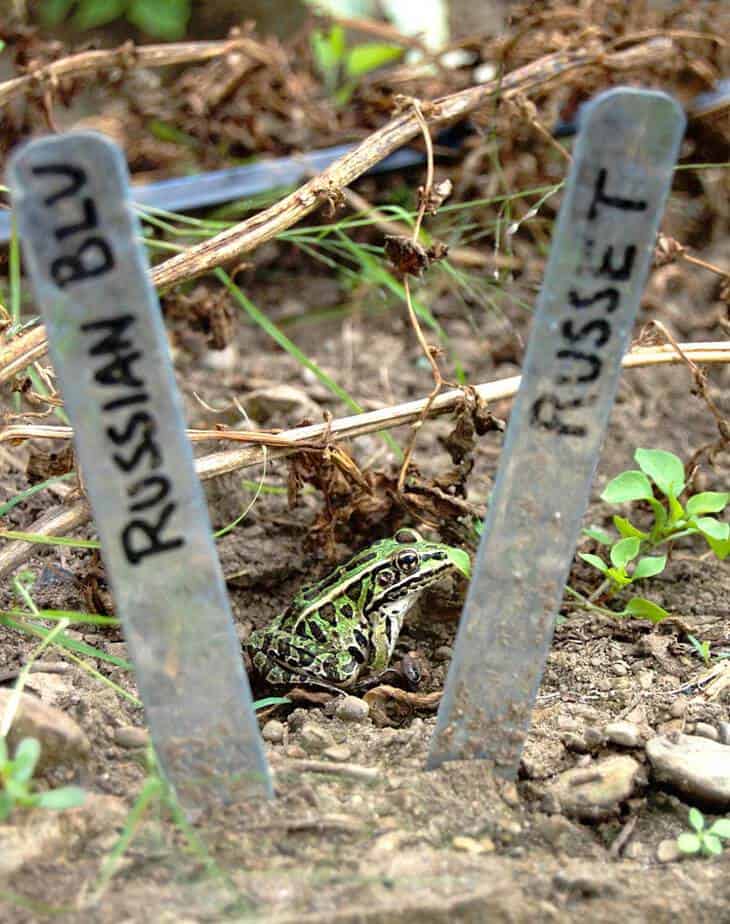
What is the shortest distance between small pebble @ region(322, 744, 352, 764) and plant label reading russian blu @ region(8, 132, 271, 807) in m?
0.28

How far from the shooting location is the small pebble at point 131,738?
7.72 ft

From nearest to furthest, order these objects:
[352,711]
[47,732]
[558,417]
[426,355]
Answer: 1. [558,417]
2. [47,732]
3. [352,711]
4. [426,355]

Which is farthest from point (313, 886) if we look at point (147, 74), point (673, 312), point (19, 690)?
point (147, 74)

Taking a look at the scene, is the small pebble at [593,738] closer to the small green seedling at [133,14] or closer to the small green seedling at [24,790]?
the small green seedling at [24,790]

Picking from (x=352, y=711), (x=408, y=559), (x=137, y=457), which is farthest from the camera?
(x=408, y=559)

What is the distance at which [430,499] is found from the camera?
324 cm

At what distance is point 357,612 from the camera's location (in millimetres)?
3418

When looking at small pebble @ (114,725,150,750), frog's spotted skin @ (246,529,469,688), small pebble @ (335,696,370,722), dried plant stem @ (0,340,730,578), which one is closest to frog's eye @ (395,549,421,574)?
frog's spotted skin @ (246,529,469,688)

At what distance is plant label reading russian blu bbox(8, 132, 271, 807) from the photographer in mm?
1766

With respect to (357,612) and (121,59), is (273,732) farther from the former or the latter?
(121,59)

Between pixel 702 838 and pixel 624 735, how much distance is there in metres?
0.29

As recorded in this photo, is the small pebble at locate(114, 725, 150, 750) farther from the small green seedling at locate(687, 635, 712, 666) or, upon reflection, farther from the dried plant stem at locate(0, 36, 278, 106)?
the dried plant stem at locate(0, 36, 278, 106)

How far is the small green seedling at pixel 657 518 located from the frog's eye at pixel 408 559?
20.2 inches

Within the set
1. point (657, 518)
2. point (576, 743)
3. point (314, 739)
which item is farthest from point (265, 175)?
point (576, 743)
